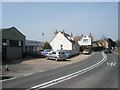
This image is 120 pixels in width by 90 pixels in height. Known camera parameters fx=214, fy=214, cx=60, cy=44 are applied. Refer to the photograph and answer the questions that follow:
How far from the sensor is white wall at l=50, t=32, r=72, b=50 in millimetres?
73688

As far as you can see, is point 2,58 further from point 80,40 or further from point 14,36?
point 80,40

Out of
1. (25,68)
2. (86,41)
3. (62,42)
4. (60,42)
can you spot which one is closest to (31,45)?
(60,42)

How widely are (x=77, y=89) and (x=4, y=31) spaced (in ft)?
94.7

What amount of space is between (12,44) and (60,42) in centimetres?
3744

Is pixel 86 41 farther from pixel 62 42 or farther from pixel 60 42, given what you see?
pixel 60 42

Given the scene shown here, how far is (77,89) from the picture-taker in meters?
9.99

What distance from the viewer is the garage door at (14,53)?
36688mm

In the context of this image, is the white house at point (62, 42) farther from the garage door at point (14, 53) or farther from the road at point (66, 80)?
the road at point (66, 80)

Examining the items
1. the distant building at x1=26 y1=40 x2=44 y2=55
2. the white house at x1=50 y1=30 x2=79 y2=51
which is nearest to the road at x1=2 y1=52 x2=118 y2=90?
the distant building at x1=26 y1=40 x2=44 y2=55

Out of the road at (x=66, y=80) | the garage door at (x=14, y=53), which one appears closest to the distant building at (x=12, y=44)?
the garage door at (x=14, y=53)

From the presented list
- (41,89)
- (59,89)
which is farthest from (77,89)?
(41,89)

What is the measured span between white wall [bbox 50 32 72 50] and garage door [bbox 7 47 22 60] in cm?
3437

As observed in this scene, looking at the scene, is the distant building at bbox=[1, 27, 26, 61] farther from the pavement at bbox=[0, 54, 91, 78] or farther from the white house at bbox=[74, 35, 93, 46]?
the white house at bbox=[74, 35, 93, 46]

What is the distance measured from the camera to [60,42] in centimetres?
7469
